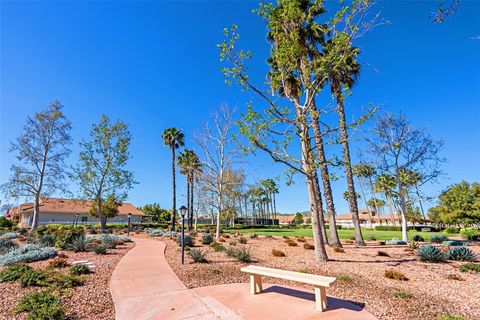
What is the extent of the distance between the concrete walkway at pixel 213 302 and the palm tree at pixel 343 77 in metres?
5.48

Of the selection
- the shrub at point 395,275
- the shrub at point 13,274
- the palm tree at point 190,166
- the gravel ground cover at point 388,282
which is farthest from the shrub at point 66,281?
the palm tree at point 190,166

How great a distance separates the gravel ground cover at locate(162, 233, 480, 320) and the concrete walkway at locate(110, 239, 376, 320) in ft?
1.79

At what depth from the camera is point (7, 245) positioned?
1270 centimetres

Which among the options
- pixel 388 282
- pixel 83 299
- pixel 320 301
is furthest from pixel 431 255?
pixel 83 299

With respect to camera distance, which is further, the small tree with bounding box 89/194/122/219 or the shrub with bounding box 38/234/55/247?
the small tree with bounding box 89/194/122/219

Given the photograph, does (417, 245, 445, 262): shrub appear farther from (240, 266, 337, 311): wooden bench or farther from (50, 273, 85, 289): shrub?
(50, 273, 85, 289): shrub

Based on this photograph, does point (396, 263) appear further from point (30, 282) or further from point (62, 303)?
point (30, 282)

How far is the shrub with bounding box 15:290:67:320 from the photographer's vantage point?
14.0 feet

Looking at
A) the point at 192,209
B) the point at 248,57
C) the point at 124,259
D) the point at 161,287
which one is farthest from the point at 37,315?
the point at 192,209

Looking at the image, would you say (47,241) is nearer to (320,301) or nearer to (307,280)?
(307,280)

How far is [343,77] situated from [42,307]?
18.9m

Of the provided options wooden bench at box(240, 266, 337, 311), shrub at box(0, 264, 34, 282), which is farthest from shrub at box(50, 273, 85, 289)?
wooden bench at box(240, 266, 337, 311)

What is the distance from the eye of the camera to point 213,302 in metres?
5.18

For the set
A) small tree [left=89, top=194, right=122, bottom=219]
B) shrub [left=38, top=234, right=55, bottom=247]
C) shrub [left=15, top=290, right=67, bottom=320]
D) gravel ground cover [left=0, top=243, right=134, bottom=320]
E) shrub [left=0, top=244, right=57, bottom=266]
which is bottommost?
gravel ground cover [left=0, top=243, right=134, bottom=320]
